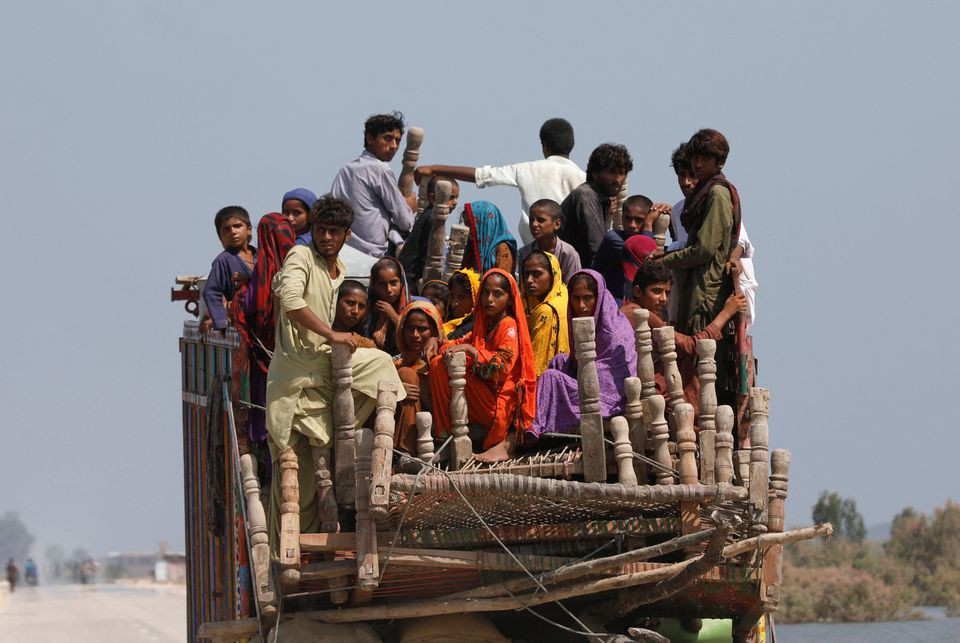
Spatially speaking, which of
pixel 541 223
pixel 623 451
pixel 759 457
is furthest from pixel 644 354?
pixel 541 223

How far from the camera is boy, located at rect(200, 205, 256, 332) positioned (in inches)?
463

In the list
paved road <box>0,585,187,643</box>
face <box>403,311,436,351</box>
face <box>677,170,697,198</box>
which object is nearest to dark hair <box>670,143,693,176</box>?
face <box>677,170,697,198</box>

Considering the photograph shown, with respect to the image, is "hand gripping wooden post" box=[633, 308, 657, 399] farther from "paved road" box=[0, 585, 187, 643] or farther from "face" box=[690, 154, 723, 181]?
"paved road" box=[0, 585, 187, 643]

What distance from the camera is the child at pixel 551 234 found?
37.5 ft

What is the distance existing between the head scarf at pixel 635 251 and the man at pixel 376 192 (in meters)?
2.01

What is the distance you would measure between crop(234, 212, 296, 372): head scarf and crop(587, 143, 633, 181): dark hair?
8.18 ft

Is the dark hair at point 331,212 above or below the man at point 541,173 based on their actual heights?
below

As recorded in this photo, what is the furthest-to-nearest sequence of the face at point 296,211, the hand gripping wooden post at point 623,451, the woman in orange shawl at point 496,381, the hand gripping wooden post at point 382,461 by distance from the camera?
the face at point 296,211 → the woman in orange shawl at point 496,381 → the hand gripping wooden post at point 623,451 → the hand gripping wooden post at point 382,461

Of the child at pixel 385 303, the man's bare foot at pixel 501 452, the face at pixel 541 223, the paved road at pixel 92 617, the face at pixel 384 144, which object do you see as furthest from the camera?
the paved road at pixel 92 617

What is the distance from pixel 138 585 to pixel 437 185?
41619 mm

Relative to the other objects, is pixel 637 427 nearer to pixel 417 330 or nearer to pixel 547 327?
pixel 547 327

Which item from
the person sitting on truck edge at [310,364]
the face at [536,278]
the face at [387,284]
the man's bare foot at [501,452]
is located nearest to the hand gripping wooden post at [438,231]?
the face at [387,284]

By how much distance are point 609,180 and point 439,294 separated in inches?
58.6

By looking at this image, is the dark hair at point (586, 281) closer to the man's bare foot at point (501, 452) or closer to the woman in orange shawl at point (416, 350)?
the woman in orange shawl at point (416, 350)
